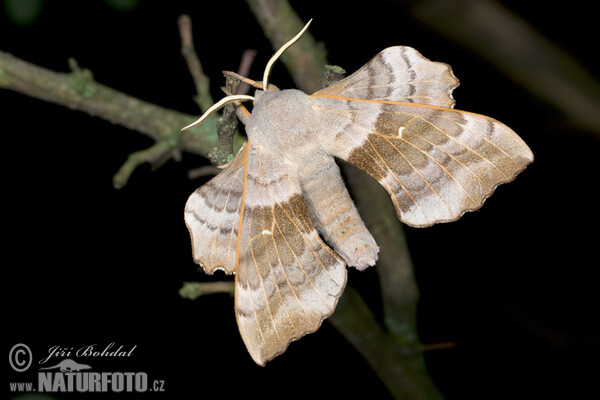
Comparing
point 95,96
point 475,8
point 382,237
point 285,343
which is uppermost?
point 475,8

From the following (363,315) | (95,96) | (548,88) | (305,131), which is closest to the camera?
(305,131)

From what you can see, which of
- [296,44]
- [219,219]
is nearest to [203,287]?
[219,219]

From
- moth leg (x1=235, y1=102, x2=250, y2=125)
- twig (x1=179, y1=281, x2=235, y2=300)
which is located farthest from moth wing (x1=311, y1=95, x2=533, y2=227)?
twig (x1=179, y1=281, x2=235, y2=300)

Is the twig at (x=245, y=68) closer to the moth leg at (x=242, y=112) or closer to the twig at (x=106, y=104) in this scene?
the moth leg at (x=242, y=112)

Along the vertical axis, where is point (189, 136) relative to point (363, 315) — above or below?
above

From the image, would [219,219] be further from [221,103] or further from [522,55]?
[522,55]

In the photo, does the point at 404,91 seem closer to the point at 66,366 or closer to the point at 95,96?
the point at 95,96

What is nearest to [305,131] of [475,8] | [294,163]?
[294,163]
